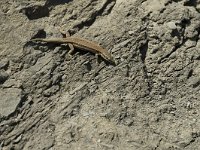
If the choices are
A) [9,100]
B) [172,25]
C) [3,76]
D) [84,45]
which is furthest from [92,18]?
[9,100]

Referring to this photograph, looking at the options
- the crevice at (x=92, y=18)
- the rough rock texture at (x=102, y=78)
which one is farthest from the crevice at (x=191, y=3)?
the crevice at (x=92, y=18)

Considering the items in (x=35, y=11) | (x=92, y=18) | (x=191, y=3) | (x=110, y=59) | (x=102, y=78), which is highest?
(x=35, y=11)

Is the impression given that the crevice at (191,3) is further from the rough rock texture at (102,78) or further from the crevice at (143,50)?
the crevice at (143,50)

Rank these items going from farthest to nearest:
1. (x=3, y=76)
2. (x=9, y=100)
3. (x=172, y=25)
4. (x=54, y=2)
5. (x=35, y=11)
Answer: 1. (x=172, y=25)
2. (x=54, y=2)
3. (x=35, y=11)
4. (x=3, y=76)
5. (x=9, y=100)

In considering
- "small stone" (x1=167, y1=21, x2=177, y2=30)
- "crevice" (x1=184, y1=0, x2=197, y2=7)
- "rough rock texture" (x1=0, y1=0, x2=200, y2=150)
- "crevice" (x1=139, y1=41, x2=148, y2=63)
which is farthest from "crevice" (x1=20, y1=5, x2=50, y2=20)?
"crevice" (x1=184, y1=0, x2=197, y2=7)

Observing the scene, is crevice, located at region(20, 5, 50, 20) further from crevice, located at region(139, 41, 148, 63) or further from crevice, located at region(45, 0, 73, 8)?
crevice, located at region(139, 41, 148, 63)

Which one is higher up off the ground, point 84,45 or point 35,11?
point 35,11

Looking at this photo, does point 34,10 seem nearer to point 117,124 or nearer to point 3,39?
point 3,39

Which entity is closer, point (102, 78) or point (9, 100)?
point (9, 100)

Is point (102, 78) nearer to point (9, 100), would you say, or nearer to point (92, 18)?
point (92, 18)
